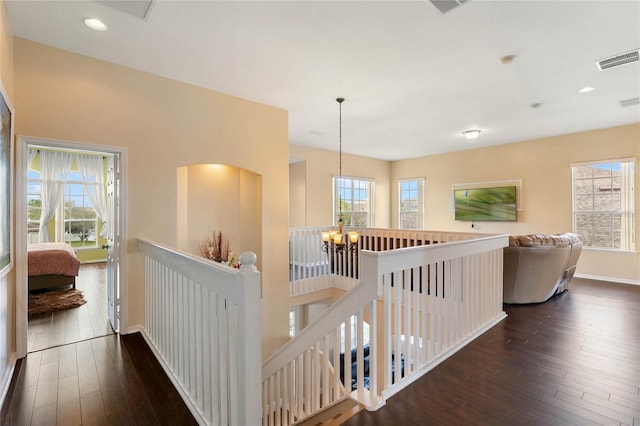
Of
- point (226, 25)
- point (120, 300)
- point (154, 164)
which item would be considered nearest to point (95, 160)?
point (154, 164)

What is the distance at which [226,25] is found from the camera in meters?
2.62

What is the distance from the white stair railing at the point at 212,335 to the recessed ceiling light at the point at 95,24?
2068 mm

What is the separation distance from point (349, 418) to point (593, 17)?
3.71 metres

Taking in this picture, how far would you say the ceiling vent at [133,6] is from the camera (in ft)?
7.69

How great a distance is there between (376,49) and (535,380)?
3.24 m

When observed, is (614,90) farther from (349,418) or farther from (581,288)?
(349,418)

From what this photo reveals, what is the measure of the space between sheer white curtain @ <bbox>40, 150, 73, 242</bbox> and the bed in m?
2.78

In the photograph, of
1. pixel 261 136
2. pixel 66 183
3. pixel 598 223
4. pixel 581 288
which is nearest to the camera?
pixel 261 136

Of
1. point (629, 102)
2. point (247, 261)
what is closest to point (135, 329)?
point (247, 261)

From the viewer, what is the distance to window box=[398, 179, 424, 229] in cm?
863

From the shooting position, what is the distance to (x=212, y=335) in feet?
5.55

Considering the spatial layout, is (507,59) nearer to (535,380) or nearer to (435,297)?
(435,297)

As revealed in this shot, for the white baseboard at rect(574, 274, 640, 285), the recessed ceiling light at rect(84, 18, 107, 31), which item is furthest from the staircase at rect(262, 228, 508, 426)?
the white baseboard at rect(574, 274, 640, 285)

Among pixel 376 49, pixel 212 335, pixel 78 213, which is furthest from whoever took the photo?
pixel 78 213
